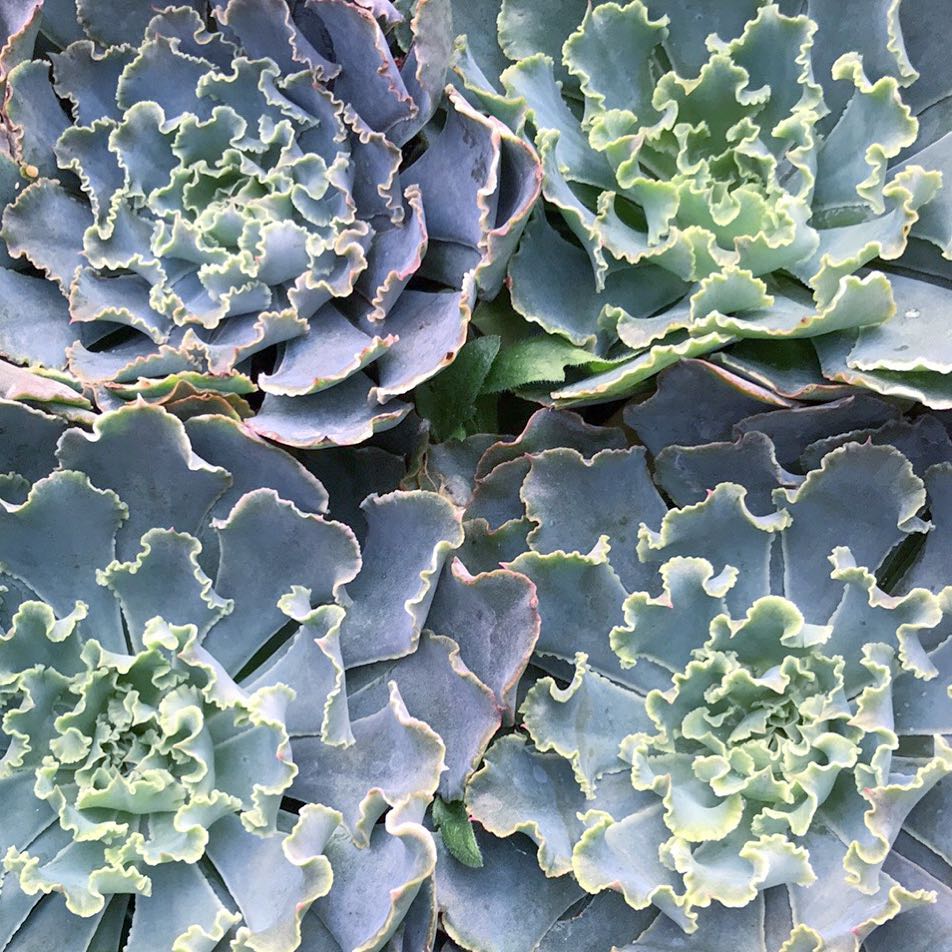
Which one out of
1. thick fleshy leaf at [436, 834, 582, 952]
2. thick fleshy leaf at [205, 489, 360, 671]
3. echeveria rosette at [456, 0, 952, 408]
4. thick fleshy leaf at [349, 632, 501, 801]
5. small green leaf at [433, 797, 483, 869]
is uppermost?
echeveria rosette at [456, 0, 952, 408]

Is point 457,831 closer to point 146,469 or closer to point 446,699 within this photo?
point 446,699

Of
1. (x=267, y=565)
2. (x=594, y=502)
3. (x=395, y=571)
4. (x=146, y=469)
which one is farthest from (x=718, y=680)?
(x=146, y=469)

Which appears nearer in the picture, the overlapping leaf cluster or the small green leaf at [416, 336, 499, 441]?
the overlapping leaf cluster

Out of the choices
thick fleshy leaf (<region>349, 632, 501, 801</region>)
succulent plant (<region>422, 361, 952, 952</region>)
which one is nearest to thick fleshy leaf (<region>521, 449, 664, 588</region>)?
succulent plant (<region>422, 361, 952, 952</region>)

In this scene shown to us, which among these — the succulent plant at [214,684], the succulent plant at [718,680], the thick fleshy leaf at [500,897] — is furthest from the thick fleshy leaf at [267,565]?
the thick fleshy leaf at [500,897]

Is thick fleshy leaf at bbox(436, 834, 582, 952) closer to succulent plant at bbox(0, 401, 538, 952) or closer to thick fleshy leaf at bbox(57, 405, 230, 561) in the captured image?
succulent plant at bbox(0, 401, 538, 952)

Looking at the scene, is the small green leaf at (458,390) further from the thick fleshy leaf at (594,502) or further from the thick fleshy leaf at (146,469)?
the thick fleshy leaf at (146,469)

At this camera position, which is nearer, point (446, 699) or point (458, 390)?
point (446, 699)
